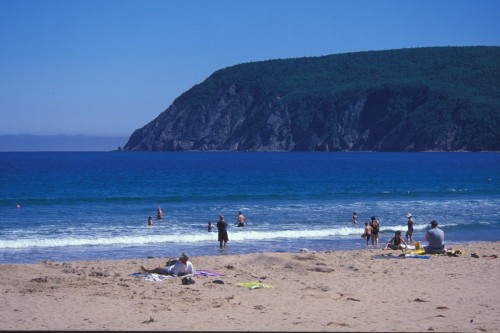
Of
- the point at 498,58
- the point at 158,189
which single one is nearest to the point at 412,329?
the point at 158,189

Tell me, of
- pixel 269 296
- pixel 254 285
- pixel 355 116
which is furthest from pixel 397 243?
pixel 355 116

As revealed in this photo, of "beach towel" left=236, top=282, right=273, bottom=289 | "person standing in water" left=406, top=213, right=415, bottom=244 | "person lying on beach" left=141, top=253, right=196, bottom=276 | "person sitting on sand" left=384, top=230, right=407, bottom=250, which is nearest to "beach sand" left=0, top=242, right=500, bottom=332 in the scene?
"beach towel" left=236, top=282, right=273, bottom=289

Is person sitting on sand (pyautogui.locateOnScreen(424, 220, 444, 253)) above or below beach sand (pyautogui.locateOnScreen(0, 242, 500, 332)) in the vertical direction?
above

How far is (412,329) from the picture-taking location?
10.3 m

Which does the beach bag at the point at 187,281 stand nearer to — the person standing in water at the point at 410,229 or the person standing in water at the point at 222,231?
the person standing in water at the point at 222,231

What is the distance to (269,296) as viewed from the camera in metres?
13.4

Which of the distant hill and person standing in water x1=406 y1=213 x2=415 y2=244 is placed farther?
the distant hill

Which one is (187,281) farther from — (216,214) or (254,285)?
(216,214)

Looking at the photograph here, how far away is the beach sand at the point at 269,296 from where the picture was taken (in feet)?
36.1

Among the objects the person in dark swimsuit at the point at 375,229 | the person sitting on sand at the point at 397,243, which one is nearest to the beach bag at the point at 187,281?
the person sitting on sand at the point at 397,243

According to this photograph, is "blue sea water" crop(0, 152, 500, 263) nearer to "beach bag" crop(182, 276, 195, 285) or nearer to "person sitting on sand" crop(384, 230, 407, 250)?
"person sitting on sand" crop(384, 230, 407, 250)

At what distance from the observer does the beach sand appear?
11.0 metres

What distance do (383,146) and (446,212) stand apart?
5150 inches

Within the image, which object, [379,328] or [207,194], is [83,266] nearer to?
[379,328]
